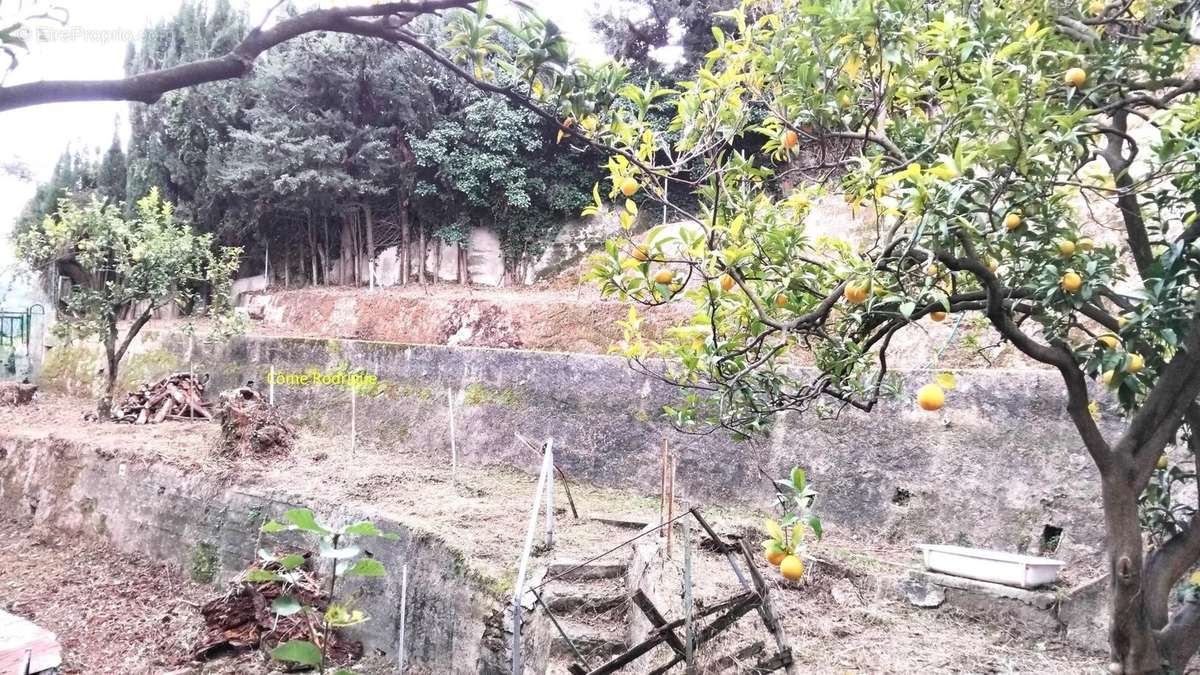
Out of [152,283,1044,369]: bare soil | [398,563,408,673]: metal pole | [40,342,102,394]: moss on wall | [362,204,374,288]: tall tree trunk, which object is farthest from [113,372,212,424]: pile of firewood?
[398,563,408,673]: metal pole

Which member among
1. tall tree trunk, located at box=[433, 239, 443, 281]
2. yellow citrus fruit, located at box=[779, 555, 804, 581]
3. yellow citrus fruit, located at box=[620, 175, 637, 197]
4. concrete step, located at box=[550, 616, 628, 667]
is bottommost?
concrete step, located at box=[550, 616, 628, 667]

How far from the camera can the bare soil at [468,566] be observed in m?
4.36

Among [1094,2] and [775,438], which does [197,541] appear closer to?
[775,438]

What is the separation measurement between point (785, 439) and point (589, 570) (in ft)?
7.81

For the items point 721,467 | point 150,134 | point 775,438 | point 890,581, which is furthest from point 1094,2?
point 150,134

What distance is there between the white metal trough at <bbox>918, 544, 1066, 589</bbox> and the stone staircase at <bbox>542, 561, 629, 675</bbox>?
2.13m

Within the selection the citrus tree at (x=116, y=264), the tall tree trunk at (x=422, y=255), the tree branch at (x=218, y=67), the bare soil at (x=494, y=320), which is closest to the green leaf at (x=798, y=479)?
the tree branch at (x=218, y=67)

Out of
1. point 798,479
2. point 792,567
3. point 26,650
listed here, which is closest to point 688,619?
point 792,567

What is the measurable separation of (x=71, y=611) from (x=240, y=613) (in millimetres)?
2259

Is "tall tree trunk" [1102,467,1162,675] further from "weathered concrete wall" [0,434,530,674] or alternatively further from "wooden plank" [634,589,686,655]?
"weathered concrete wall" [0,434,530,674]

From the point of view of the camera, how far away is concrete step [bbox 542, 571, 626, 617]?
4.62 meters

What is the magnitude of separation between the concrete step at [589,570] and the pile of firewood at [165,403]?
8.29 m

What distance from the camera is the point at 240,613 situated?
6.00m

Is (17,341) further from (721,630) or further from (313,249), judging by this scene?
(721,630)
